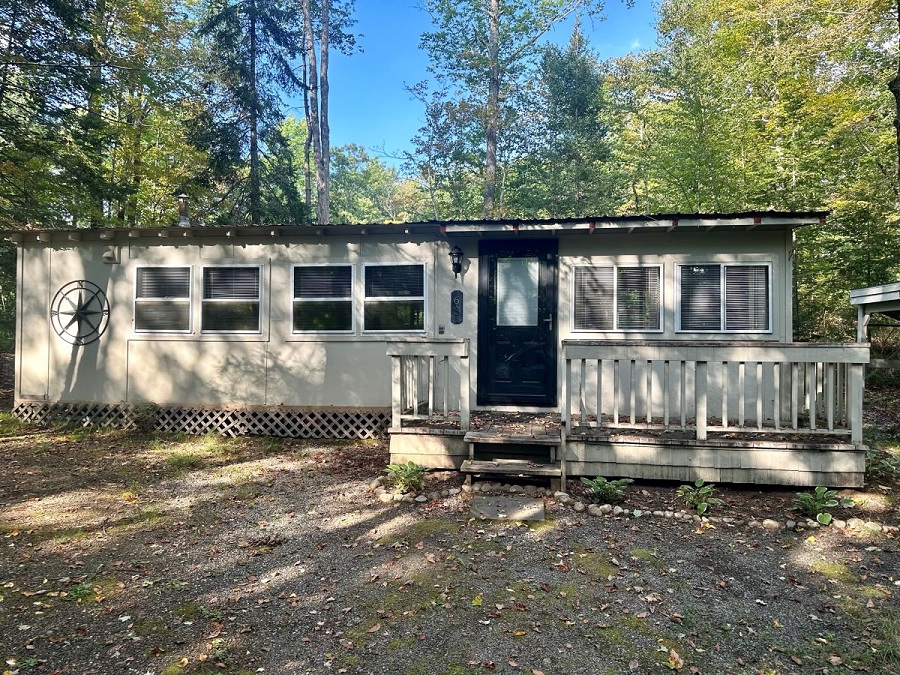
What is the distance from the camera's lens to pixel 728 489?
4504mm

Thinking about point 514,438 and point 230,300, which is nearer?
point 514,438

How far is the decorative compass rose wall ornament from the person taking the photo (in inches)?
276

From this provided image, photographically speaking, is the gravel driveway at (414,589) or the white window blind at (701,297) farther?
the white window blind at (701,297)

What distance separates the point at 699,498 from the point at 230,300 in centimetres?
628

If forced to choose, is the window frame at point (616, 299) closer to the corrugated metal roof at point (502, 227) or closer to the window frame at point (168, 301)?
the corrugated metal roof at point (502, 227)

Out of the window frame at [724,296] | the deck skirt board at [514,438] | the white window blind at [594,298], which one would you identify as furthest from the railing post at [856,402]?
the deck skirt board at [514,438]

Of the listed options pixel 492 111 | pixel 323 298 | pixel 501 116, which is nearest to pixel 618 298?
pixel 323 298

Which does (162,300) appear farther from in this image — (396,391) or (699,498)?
(699,498)

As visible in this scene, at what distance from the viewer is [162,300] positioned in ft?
22.8

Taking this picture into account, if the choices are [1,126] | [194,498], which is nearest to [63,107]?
[1,126]

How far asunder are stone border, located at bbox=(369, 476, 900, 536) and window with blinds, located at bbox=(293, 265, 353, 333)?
8.52 ft

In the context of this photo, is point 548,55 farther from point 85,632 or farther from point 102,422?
point 85,632

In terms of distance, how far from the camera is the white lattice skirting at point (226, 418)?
6543 mm

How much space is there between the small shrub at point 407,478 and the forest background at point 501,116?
7654mm
